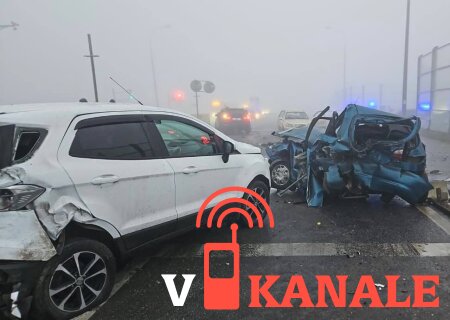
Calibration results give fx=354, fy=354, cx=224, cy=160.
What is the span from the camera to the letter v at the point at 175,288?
330 cm

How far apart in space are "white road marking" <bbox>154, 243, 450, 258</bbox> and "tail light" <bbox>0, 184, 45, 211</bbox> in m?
1.92

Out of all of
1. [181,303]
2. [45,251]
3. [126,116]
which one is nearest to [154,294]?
[181,303]

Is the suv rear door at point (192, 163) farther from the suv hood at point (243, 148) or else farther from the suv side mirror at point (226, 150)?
the suv hood at point (243, 148)

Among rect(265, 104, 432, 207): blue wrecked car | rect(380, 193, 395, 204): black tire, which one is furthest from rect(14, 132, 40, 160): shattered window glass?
rect(380, 193, 395, 204): black tire

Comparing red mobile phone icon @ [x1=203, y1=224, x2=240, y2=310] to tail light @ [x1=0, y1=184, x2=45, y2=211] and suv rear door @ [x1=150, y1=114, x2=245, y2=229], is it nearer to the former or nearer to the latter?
suv rear door @ [x1=150, y1=114, x2=245, y2=229]

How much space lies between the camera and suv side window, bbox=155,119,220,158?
3992 millimetres

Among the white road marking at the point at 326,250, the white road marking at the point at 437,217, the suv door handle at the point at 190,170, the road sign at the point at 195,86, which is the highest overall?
the road sign at the point at 195,86

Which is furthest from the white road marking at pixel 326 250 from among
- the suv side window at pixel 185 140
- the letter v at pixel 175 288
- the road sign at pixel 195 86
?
the road sign at pixel 195 86

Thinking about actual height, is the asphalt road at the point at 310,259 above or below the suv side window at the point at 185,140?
below

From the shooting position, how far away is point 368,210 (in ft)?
19.6

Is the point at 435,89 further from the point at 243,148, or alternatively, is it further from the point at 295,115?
the point at 243,148

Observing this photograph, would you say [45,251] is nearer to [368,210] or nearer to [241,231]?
[241,231]

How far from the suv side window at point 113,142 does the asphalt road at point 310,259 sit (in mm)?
1337

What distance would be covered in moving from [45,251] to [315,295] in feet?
7.91
